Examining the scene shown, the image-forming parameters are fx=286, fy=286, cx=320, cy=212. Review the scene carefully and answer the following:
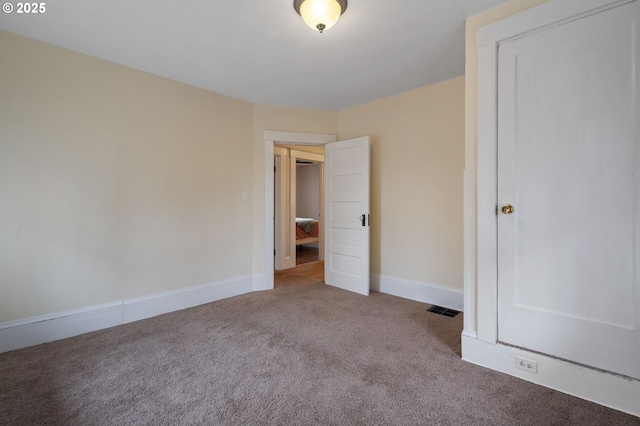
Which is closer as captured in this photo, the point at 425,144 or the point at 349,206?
the point at 425,144

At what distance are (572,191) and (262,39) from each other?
7.95ft

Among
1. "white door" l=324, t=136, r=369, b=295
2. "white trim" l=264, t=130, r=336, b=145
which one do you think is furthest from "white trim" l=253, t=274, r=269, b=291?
"white trim" l=264, t=130, r=336, b=145

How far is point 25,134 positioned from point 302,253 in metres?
5.39

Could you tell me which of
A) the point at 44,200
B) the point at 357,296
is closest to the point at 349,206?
the point at 357,296

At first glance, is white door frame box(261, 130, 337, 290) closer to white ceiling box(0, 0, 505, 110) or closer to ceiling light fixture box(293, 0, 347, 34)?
white ceiling box(0, 0, 505, 110)

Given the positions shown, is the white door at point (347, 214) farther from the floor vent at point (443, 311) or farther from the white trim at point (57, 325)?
the white trim at point (57, 325)

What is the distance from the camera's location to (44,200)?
235 cm

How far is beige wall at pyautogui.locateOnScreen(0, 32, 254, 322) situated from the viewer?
226cm

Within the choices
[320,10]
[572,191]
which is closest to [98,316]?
[320,10]

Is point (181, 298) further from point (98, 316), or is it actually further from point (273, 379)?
point (273, 379)

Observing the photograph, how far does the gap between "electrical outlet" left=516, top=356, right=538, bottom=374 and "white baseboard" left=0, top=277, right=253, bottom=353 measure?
2.96m

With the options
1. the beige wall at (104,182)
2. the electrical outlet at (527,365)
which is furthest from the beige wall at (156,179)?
the electrical outlet at (527,365)

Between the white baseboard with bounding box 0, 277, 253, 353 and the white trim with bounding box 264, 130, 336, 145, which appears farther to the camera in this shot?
the white trim with bounding box 264, 130, 336, 145

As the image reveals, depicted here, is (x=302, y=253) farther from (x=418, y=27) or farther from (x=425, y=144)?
(x=418, y=27)
